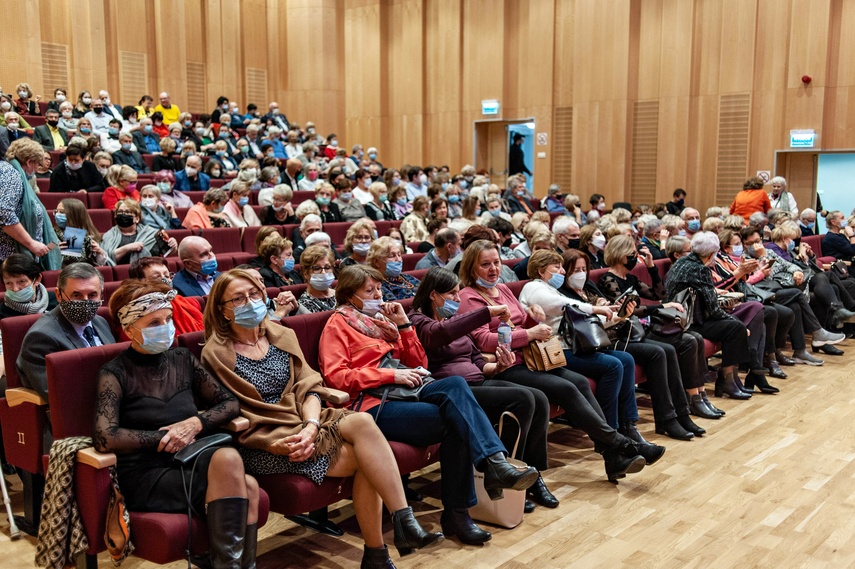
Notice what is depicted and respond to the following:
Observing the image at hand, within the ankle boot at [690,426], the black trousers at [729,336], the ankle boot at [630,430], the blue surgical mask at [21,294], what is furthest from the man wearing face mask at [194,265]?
the black trousers at [729,336]

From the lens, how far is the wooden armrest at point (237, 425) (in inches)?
107

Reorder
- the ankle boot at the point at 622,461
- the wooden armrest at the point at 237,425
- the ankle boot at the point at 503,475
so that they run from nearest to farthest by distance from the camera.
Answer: the wooden armrest at the point at 237,425 → the ankle boot at the point at 503,475 → the ankle boot at the point at 622,461

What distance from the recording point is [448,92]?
14.0 metres

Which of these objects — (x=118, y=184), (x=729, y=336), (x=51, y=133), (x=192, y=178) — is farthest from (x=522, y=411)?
(x=51, y=133)

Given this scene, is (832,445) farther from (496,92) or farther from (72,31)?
(72,31)

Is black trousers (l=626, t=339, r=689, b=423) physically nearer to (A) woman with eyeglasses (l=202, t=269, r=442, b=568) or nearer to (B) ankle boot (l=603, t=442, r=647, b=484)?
(B) ankle boot (l=603, t=442, r=647, b=484)

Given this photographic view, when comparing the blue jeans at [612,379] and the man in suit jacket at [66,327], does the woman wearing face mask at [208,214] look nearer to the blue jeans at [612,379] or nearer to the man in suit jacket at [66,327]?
the man in suit jacket at [66,327]

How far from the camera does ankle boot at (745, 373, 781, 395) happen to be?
A: 5348mm

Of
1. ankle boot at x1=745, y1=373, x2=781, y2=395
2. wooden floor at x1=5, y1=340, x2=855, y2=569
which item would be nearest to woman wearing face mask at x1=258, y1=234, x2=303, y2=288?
wooden floor at x1=5, y1=340, x2=855, y2=569

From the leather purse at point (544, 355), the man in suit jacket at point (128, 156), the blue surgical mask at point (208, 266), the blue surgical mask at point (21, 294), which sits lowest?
the leather purse at point (544, 355)

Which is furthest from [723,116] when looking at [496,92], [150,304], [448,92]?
[150,304]

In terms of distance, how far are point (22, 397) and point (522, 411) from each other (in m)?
1.88

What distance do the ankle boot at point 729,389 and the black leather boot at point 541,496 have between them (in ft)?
7.16

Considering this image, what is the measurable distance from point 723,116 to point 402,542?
9.89 meters
